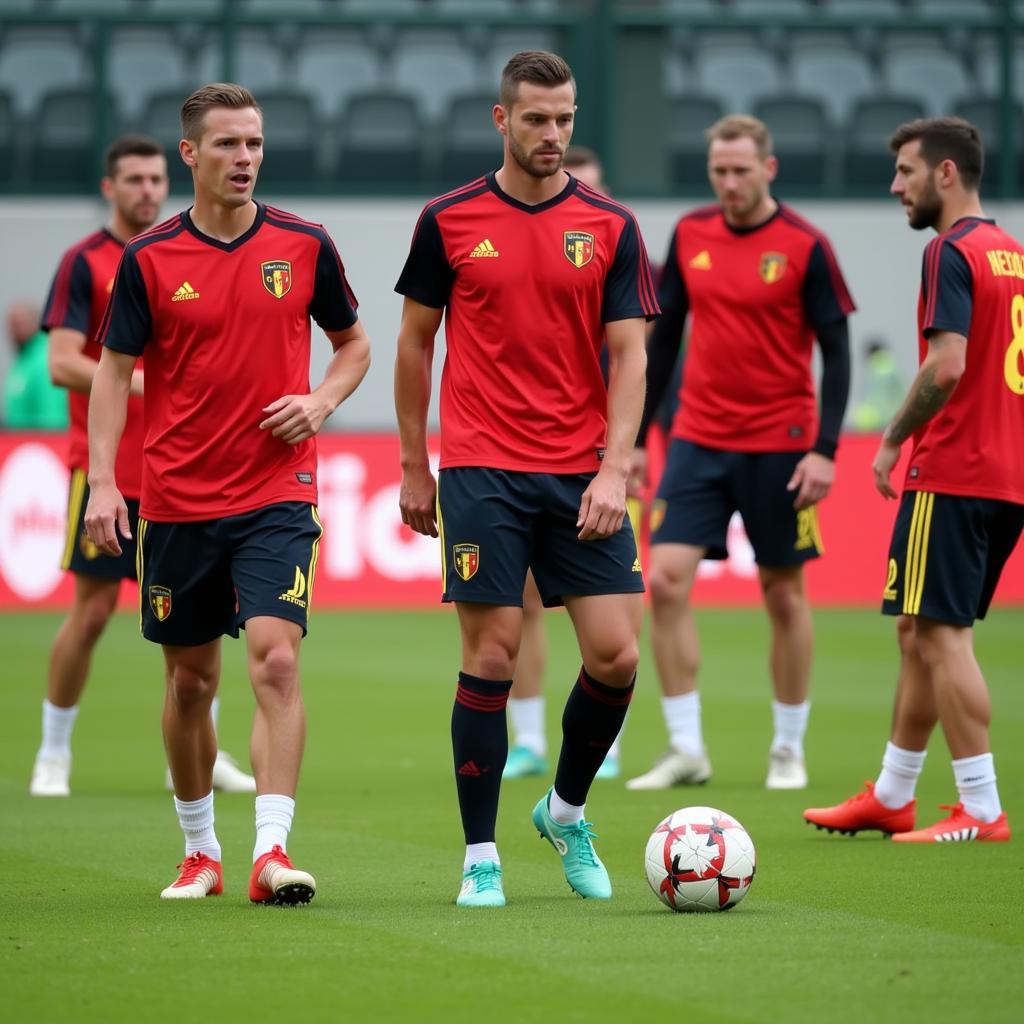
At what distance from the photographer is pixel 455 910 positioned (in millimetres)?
5699

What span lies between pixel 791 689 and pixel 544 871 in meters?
2.52

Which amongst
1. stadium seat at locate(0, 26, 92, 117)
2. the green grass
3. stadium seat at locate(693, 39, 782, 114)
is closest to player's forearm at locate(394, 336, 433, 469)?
the green grass

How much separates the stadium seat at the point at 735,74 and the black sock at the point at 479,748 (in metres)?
18.2

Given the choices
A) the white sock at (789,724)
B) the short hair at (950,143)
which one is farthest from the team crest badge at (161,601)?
the white sock at (789,724)

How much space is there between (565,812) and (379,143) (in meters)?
17.1

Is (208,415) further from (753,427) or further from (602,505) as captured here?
(753,427)

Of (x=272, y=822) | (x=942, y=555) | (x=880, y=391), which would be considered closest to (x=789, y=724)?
(x=942, y=555)

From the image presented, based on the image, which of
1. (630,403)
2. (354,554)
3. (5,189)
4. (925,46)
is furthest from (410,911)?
(925,46)

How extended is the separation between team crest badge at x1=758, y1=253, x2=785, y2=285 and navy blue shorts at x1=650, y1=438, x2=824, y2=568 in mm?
748

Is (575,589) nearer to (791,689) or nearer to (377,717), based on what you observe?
(791,689)

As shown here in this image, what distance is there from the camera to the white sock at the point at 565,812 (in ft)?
19.9

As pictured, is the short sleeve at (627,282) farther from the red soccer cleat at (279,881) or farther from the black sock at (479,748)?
the red soccer cleat at (279,881)

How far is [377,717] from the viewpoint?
11305 mm

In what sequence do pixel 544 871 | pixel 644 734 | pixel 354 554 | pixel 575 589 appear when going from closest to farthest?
pixel 575 589
pixel 544 871
pixel 644 734
pixel 354 554
